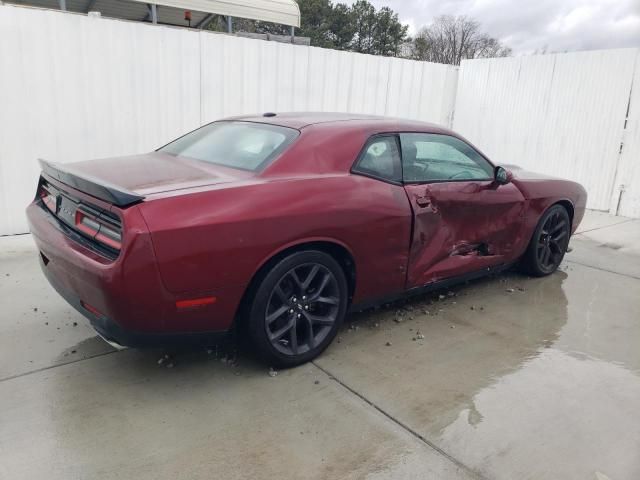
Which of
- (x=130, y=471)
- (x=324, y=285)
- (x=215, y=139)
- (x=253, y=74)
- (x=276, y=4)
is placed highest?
(x=276, y=4)

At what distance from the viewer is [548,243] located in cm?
507

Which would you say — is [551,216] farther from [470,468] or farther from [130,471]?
→ [130,471]

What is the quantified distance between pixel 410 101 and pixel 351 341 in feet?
21.6

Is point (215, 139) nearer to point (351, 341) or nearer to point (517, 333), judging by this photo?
point (351, 341)

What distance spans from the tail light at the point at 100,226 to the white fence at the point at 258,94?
3.59 meters

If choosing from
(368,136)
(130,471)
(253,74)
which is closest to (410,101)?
(253,74)

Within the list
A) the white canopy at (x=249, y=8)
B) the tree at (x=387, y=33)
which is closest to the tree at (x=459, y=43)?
the tree at (x=387, y=33)

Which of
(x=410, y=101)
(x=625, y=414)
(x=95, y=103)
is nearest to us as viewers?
(x=625, y=414)

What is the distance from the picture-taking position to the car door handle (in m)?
3.68

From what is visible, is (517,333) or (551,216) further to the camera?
(551,216)

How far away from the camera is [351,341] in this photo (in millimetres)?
3648

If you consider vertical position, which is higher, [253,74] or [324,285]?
[253,74]

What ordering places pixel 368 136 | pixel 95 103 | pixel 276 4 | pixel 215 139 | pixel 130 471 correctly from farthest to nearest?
pixel 276 4 < pixel 95 103 < pixel 215 139 < pixel 368 136 < pixel 130 471

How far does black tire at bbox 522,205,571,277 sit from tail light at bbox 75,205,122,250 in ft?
12.3
